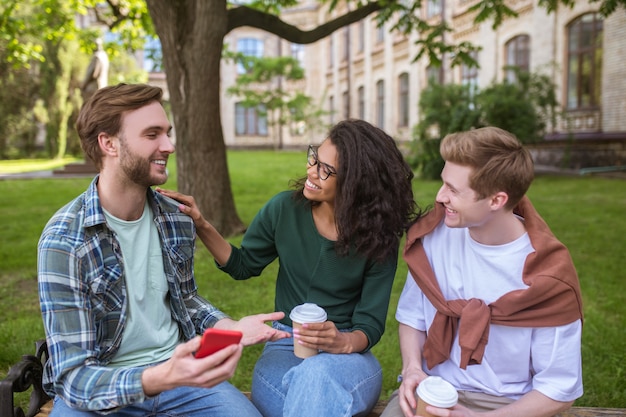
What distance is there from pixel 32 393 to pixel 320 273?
1207mm

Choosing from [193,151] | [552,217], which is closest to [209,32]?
[193,151]

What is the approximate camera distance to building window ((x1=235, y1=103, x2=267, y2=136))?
4397 centimetres

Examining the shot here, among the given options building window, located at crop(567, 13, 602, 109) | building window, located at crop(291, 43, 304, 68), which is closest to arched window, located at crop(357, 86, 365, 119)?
building window, located at crop(291, 43, 304, 68)

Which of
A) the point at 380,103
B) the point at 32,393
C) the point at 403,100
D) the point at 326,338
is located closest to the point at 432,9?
the point at 403,100

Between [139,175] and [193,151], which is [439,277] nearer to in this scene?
[139,175]

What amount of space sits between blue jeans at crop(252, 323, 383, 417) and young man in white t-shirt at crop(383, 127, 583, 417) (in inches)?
6.1

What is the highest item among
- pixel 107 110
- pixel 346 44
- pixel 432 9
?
pixel 346 44

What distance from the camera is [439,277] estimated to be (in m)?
2.20

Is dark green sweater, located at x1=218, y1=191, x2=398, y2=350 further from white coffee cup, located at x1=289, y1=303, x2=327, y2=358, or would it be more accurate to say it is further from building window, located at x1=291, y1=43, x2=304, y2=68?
building window, located at x1=291, y1=43, x2=304, y2=68

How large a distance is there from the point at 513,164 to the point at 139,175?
4.36ft

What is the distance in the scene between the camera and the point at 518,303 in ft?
6.39

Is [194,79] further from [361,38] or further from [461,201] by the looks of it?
[361,38]

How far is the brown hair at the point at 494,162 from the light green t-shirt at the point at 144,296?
117 cm

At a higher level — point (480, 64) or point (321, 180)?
point (480, 64)
